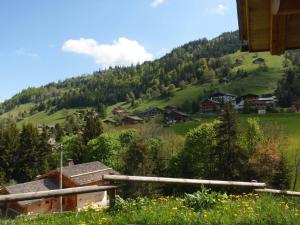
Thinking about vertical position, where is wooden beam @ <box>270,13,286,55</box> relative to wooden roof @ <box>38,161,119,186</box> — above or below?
above

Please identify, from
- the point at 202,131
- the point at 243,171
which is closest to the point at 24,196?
the point at 243,171

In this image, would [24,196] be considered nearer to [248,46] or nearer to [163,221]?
[163,221]

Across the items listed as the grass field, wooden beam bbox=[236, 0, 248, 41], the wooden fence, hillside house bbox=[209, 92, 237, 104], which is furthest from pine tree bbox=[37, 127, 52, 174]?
hillside house bbox=[209, 92, 237, 104]

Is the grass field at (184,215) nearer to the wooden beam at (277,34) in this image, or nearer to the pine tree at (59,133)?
the wooden beam at (277,34)

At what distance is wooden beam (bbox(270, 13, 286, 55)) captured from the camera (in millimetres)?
5031

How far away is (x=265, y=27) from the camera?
5574 millimetres

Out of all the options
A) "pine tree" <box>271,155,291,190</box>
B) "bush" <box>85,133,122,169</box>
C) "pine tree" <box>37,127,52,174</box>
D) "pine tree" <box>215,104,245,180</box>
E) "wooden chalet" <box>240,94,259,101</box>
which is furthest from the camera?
"wooden chalet" <box>240,94,259,101</box>

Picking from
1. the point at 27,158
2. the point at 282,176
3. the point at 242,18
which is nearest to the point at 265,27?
the point at 242,18

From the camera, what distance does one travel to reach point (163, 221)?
7.06m

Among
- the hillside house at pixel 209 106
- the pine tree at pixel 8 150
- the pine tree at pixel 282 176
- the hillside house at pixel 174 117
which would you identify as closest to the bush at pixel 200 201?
the pine tree at pixel 282 176

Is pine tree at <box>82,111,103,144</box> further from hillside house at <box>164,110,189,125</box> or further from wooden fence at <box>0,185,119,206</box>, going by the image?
wooden fence at <box>0,185,119,206</box>

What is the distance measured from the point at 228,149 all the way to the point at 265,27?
154 ft

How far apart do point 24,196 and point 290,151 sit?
68256 millimetres

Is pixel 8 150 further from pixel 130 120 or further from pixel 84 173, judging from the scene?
pixel 130 120
